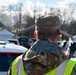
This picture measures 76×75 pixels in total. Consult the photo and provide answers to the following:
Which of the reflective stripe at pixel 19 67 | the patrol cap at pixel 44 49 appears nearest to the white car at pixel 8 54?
the reflective stripe at pixel 19 67

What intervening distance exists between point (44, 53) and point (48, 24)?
0.92ft

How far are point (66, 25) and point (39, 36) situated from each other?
103m

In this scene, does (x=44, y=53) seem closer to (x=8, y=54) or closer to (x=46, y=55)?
(x=46, y=55)

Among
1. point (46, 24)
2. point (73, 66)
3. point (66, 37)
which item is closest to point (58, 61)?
point (73, 66)

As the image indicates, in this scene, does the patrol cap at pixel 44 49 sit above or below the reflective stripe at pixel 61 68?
above

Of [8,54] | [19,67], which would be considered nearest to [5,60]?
[8,54]

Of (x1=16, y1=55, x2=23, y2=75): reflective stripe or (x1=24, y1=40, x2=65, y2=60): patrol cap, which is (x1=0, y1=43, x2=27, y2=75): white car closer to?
(x1=16, y1=55, x2=23, y2=75): reflective stripe

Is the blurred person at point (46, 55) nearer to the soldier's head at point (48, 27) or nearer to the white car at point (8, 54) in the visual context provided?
the soldier's head at point (48, 27)

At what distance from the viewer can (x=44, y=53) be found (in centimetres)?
322

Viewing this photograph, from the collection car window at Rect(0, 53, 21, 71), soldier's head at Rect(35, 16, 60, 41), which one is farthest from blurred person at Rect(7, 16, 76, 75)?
car window at Rect(0, 53, 21, 71)

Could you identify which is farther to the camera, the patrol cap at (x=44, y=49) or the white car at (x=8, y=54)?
the white car at (x=8, y=54)

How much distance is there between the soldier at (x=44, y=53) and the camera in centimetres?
322

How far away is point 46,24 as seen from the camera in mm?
3354

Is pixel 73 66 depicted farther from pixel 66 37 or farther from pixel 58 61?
pixel 66 37
